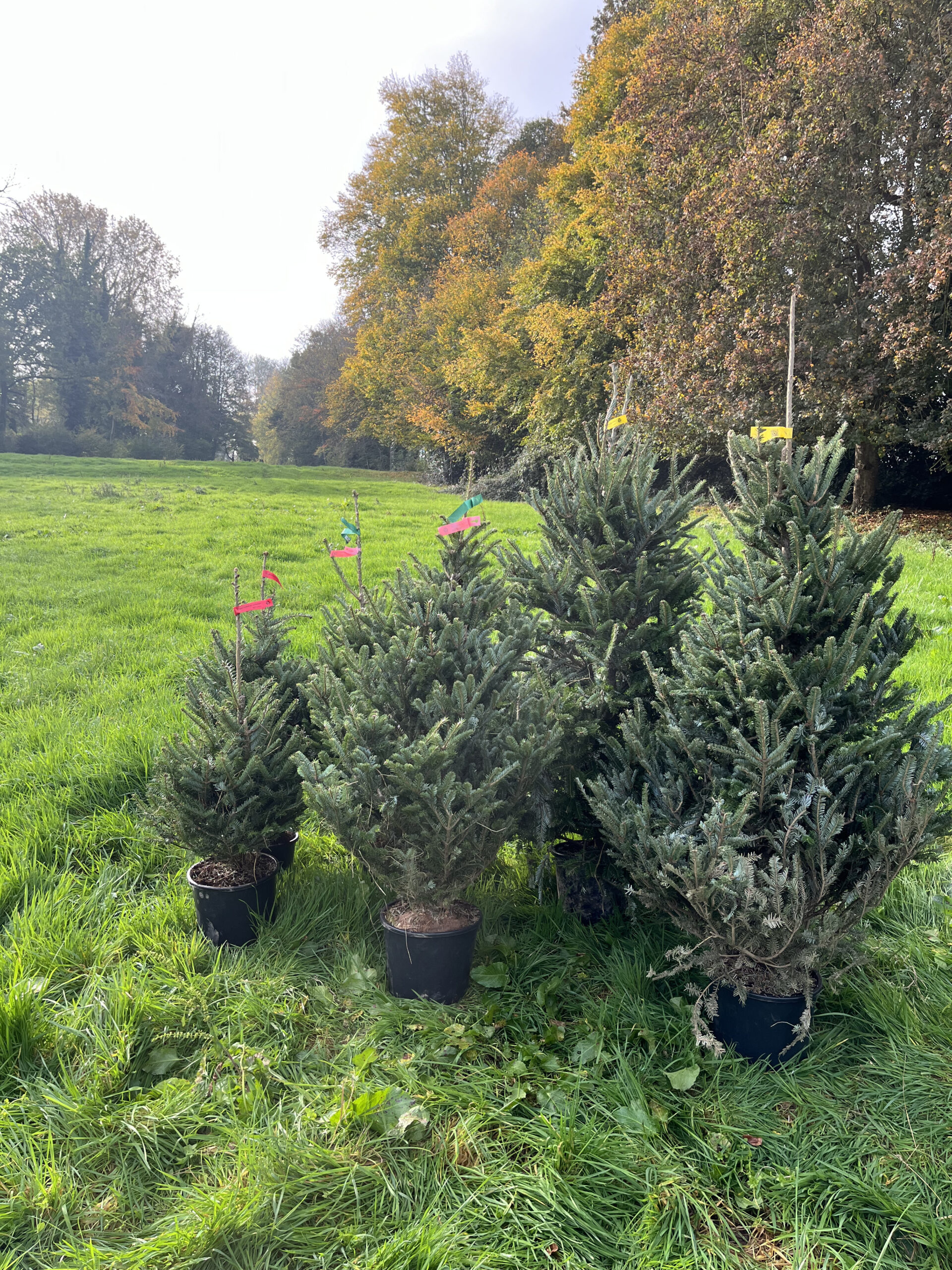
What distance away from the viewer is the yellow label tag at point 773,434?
2.63 meters

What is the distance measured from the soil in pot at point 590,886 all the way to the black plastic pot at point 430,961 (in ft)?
1.90

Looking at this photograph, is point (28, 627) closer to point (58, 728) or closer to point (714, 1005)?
point (58, 728)

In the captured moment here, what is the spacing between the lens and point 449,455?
32.7m

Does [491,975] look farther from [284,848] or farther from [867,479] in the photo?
[867,479]

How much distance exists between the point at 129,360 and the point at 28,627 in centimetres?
3531

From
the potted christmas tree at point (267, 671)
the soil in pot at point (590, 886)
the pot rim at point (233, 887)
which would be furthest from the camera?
the potted christmas tree at point (267, 671)

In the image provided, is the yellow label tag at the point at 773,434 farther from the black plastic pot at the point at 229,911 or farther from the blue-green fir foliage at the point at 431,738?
the black plastic pot at the point at 229,911

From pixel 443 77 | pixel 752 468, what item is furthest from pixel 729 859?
pixel 443 77

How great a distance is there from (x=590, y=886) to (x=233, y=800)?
1.65 metres

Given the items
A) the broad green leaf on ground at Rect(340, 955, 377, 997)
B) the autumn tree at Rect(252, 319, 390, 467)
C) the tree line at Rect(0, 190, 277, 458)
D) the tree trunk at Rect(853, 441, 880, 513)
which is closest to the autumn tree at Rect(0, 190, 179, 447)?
the tree line at Rect(0, 190, 277, 458)

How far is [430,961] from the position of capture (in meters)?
2.77

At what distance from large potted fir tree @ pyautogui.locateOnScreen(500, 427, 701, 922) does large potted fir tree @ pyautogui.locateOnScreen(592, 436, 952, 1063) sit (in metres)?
0.34

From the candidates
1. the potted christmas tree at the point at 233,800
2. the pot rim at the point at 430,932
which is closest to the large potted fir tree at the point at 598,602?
the pot rim at the point at 430,932

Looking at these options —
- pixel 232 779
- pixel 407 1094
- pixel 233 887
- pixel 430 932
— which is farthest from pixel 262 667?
pixel 407 1094
